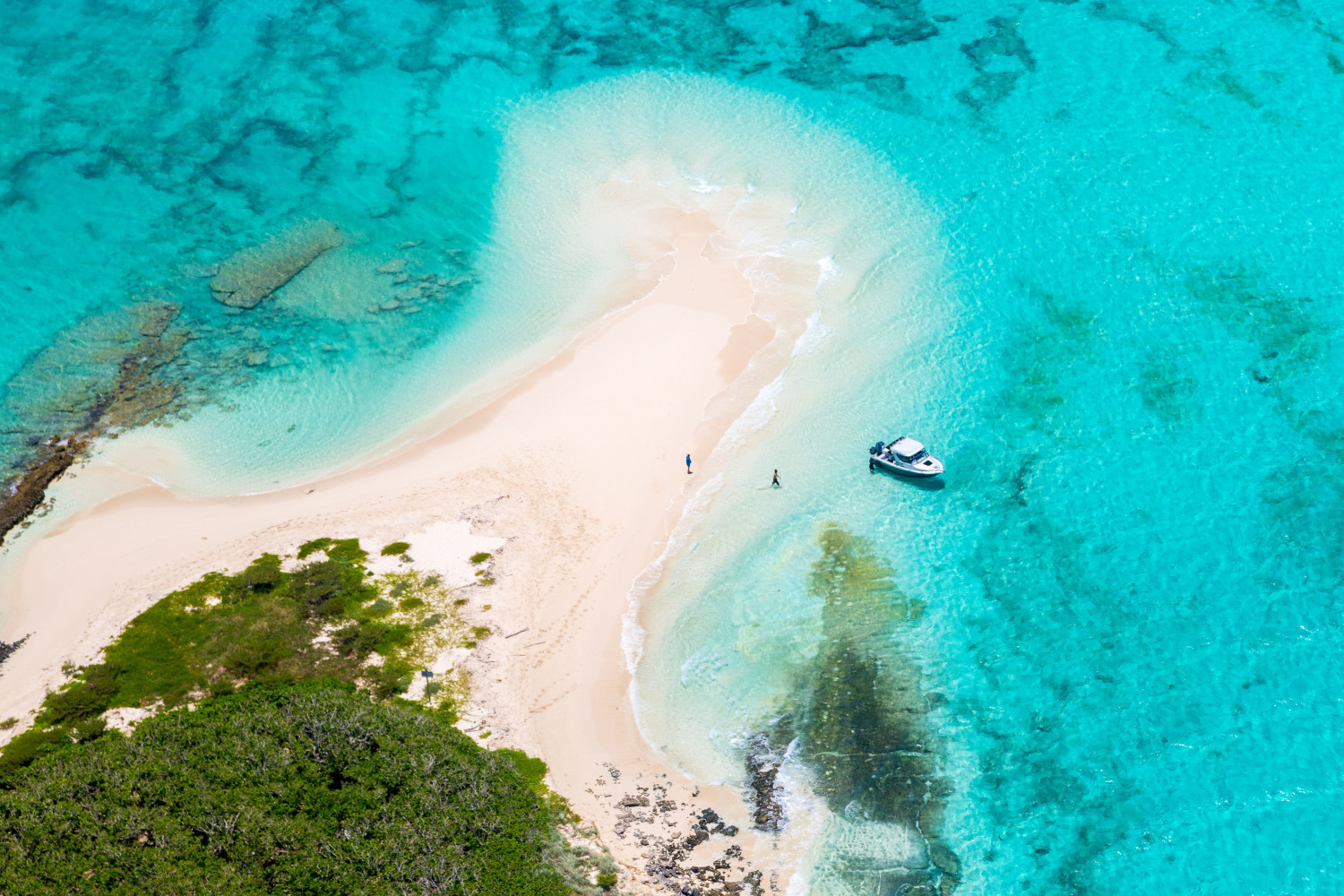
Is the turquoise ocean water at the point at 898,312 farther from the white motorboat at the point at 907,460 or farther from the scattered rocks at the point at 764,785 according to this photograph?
the white motorboat at the point at 907,460

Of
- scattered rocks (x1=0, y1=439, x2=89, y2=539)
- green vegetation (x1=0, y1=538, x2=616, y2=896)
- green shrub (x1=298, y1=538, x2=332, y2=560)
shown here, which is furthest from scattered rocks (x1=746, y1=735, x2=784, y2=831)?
scattered rocks (x1=0, y1=439, x2=89, y2=539)

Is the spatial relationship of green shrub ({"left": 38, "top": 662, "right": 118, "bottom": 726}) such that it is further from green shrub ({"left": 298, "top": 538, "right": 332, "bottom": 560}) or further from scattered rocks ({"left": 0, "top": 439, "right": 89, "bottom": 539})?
scattered rocks ({"left": 0, "top": 439, "right": 89, "bottom": 539})

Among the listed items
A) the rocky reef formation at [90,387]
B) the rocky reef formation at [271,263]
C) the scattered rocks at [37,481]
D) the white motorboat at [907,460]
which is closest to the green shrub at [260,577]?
the scattered rocks at [37,481]

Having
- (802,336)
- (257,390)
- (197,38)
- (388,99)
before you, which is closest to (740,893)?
(802,336)

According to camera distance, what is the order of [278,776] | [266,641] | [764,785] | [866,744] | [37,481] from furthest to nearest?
1. [37,481]
2. [266,641]
3. [866,744]
4. [764,785]
5. [278,776]

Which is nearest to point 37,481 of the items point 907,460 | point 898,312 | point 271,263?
point 271,263

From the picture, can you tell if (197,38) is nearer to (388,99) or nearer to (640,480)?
(388,99)

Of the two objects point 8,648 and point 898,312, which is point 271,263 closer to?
point 8,648
